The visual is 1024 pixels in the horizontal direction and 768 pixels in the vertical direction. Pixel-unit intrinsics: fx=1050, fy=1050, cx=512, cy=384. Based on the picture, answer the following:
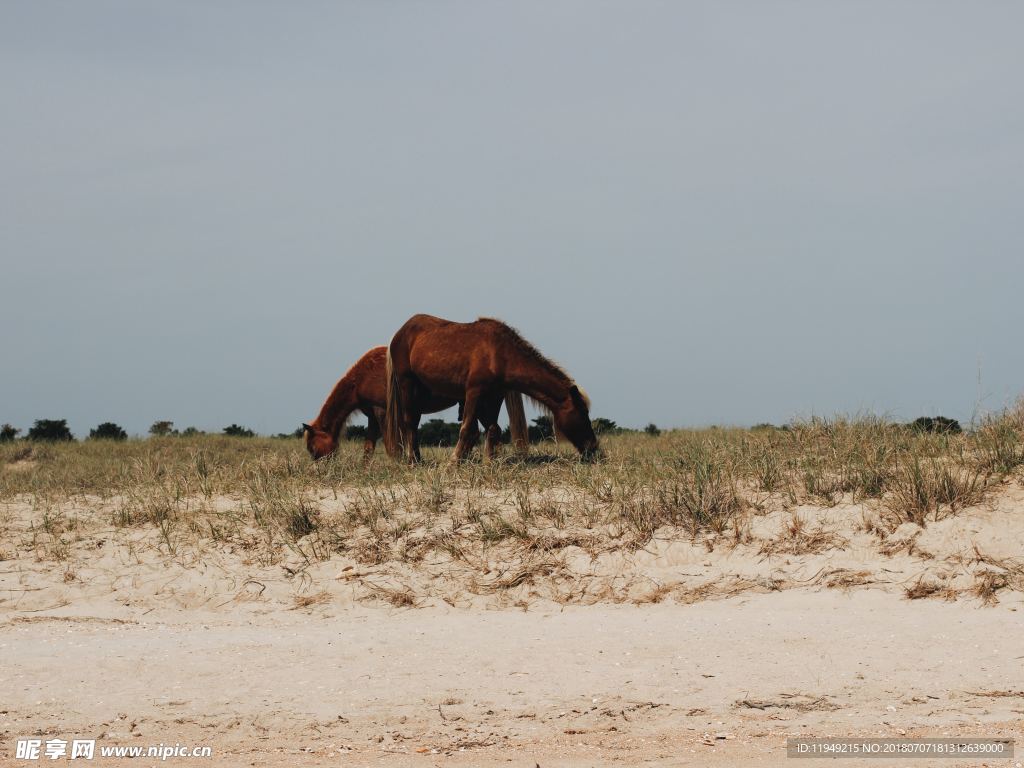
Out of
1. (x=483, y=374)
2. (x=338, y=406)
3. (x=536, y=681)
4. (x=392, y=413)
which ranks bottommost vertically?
(x=536, y=681)

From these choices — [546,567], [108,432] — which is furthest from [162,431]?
[546,567]

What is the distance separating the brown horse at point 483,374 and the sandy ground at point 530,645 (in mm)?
3835

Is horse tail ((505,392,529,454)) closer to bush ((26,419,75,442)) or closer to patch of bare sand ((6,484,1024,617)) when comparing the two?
patch of bare sand ((6,484,1024,617))

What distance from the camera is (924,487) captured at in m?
8.38

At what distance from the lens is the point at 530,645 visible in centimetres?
687

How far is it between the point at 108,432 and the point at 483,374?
12.0 meters

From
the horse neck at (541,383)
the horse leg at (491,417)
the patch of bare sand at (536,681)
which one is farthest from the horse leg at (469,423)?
the patch of bare sand at (536,681)

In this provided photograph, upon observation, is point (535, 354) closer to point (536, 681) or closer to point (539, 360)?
point (539, 360)

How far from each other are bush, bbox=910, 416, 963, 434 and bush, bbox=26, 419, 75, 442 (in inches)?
642

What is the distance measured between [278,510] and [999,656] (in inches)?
235

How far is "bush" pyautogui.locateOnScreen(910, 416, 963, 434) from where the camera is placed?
10.2 m

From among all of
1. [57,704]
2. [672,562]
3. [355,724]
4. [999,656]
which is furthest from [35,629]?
[999,656]

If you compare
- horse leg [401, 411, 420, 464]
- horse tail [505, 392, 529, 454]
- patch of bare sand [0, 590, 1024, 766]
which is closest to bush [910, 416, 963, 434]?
patch of bare sand [0, 590, 1024, 766]

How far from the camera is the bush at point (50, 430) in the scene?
2092cm
